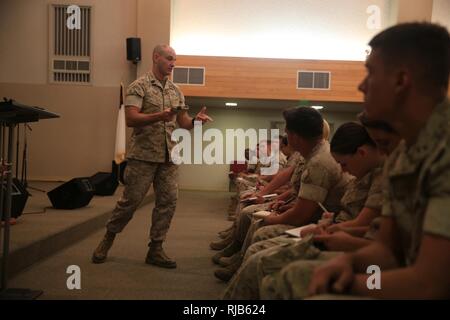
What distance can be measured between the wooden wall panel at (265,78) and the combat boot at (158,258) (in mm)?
4407

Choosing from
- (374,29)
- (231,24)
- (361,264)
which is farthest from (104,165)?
(361,264)

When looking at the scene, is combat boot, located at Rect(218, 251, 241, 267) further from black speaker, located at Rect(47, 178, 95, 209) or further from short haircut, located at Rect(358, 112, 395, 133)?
black speaker, located at Rect(47, 178, 95, 209)

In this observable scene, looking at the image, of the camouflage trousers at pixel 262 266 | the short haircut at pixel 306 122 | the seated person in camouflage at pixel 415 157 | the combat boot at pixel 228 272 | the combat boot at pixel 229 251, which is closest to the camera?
the seated person in camouflage at pixel 415 157

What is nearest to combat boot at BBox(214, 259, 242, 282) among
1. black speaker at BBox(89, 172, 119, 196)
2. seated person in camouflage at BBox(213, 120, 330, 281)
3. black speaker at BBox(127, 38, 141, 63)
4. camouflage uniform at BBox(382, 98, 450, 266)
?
seated person in camouflage at BBox(213, 120, 330, 281)

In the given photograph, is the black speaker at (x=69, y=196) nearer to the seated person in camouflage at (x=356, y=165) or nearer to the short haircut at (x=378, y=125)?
the seated person in camouflage at (x=356, y=165)

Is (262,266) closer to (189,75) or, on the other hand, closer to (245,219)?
(245,219)

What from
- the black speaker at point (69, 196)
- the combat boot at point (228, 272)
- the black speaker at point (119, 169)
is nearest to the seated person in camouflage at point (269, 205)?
the combat boot at point (228, 272)

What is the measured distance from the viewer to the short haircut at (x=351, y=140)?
164 centimetres

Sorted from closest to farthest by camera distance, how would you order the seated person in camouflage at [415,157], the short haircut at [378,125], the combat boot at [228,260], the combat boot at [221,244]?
1. the seated person in camouflage at [415,157]
2. the short haircut at [378,125]
3. the combat boot at [228,260]
4. the combat boot at [221,244]

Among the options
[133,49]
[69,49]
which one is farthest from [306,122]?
[69,49]

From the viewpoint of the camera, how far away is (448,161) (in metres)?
0.76

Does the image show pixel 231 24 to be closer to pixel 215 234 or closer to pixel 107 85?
pixel 107 85

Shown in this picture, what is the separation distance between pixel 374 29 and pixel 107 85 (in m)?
5.23

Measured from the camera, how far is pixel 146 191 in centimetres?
270
